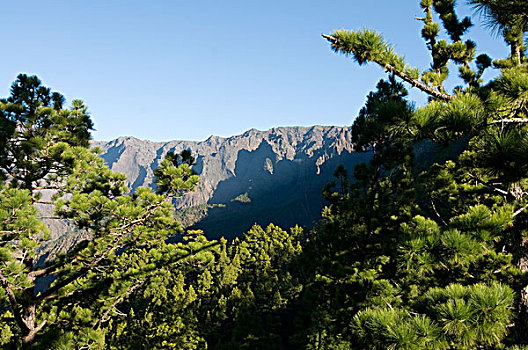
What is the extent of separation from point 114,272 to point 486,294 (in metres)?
7.57

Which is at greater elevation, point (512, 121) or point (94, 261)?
point (512, 121)

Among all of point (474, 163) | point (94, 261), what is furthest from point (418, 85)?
point (94, 261)

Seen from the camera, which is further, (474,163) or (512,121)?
(474,163)

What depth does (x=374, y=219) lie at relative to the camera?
9547 millimetres

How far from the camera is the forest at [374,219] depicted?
2820 millimetres

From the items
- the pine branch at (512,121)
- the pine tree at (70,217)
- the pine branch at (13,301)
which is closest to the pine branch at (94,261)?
the pine tree at (70,217)

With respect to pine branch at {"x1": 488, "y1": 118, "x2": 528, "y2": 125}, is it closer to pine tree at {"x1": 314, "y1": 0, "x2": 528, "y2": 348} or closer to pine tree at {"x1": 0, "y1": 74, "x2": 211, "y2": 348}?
pine tree at {"x1": 314, "y1": 0, "x2": 528, "y2": 348}

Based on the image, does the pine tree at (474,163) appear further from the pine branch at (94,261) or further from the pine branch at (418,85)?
the pine branch at (94,261)

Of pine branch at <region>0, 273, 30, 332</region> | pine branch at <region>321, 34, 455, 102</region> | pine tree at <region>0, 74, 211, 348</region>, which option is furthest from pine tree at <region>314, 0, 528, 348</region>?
pine branch at <region>0, 273, 30, 332</region>

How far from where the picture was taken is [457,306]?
2535 millimetres

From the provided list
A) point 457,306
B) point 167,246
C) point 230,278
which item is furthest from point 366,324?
point 230,278

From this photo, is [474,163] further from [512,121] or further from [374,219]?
[374,219]

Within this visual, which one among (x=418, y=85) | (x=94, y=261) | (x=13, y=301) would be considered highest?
(x=418, y=85)

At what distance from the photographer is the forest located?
2.82 m
